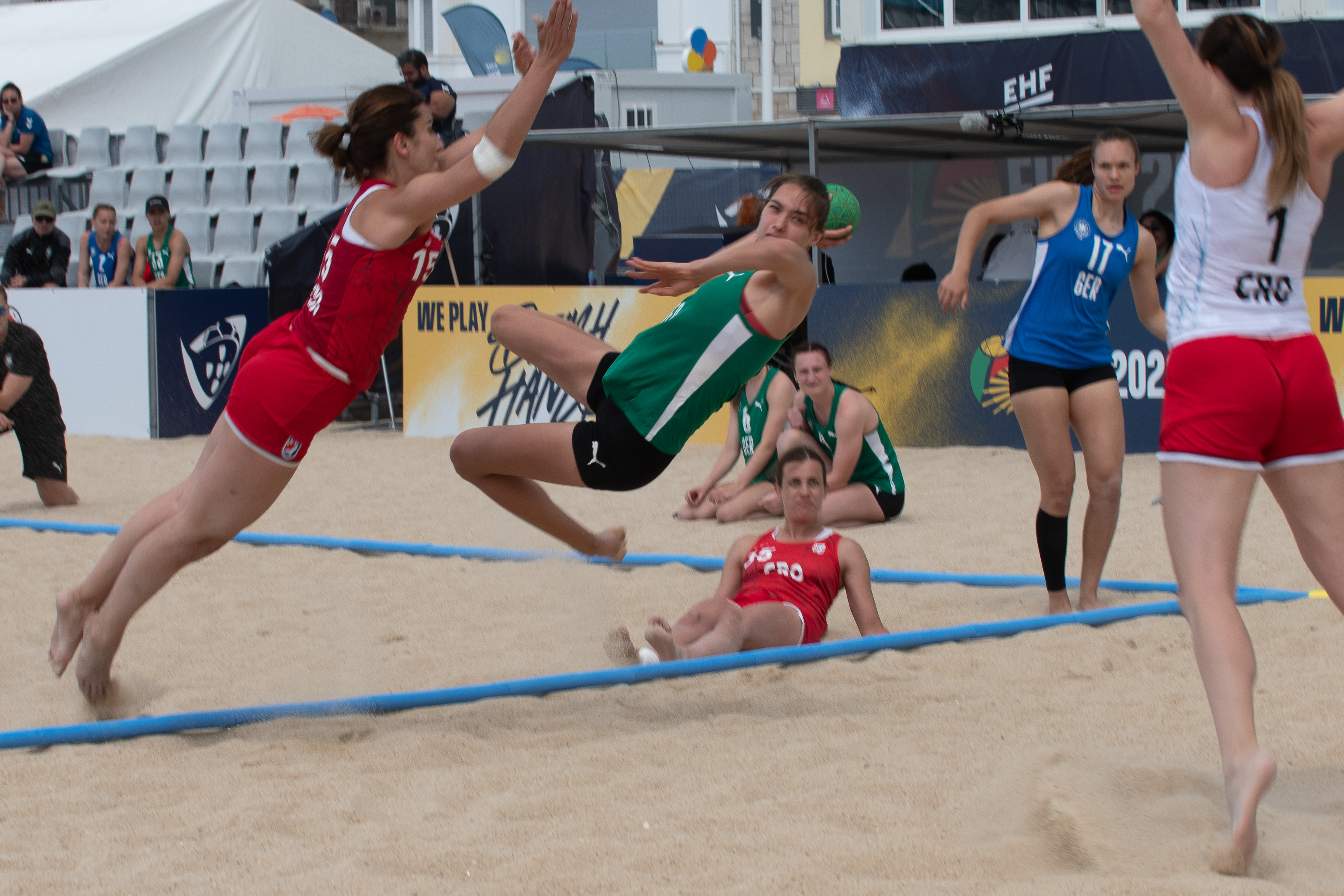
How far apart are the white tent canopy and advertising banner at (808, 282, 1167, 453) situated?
9.28 meters

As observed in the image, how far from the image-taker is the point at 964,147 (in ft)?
42.9

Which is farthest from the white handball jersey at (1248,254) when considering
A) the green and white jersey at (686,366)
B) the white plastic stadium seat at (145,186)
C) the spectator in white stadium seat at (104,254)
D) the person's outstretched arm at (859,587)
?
the white plastic stadium seat at (145,186)

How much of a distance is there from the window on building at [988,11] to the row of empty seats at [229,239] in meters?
7.02

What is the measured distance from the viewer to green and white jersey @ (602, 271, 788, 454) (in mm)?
3607

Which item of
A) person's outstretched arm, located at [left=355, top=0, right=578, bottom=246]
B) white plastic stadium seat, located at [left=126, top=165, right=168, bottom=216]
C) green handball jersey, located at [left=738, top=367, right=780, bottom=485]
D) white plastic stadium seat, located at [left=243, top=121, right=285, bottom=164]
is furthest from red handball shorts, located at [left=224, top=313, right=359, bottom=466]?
white plastic stadium seat, located at [left=126, top=165, right=168, bottom=216]

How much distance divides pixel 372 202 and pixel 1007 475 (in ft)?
17.8

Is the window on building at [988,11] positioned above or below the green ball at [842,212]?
above

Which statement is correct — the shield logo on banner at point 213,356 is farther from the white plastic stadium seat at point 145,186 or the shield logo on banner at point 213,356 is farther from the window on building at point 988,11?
the window on building at point 988,11

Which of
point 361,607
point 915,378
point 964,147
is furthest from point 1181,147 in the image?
point 361,607

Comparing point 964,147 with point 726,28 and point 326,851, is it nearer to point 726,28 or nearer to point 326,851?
point 326,851

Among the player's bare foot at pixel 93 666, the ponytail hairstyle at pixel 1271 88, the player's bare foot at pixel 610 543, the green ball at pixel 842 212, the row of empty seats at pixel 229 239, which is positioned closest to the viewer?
the ponytail hairstyle at pixel 1271 88

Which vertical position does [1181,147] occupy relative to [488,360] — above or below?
above

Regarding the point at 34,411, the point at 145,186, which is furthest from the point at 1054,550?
the point at 145,186

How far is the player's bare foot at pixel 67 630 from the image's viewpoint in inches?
139
